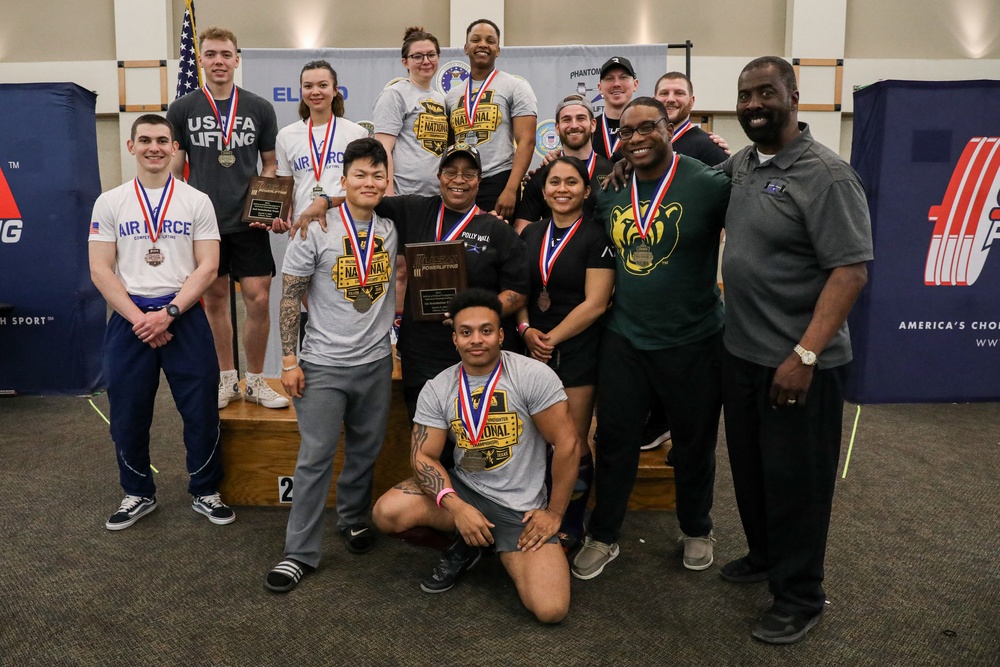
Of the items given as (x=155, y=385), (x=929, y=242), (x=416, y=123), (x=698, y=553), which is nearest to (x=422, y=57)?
(x=416, y=123)

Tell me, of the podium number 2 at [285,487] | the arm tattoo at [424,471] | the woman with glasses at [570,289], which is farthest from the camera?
the podium number 2 at [285,487]

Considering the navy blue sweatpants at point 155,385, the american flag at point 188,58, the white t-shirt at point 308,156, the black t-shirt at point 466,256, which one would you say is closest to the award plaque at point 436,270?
the black t-shirt at point 466,256

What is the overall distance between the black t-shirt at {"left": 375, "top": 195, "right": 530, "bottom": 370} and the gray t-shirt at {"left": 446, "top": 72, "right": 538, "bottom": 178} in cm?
58

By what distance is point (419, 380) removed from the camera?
281 centimetres

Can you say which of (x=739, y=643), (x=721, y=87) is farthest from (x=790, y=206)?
(x=721, y=87)

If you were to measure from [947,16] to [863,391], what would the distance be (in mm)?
7650

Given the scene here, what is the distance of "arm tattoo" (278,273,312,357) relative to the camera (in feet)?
8.86

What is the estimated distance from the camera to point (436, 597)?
2.59 m

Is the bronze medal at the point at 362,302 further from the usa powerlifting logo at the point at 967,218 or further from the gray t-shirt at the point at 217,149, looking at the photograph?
the usa powerlifting logo at the point at 967,218

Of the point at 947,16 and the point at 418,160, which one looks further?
the point at 947,16

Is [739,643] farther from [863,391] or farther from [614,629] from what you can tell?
[863,391]

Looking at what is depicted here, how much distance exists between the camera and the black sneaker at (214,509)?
3.19 meters

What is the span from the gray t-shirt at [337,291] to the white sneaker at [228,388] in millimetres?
1005

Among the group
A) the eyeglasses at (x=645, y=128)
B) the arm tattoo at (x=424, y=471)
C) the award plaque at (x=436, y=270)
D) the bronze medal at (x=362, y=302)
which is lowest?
the arm tattoo at (x=424, y=471)
